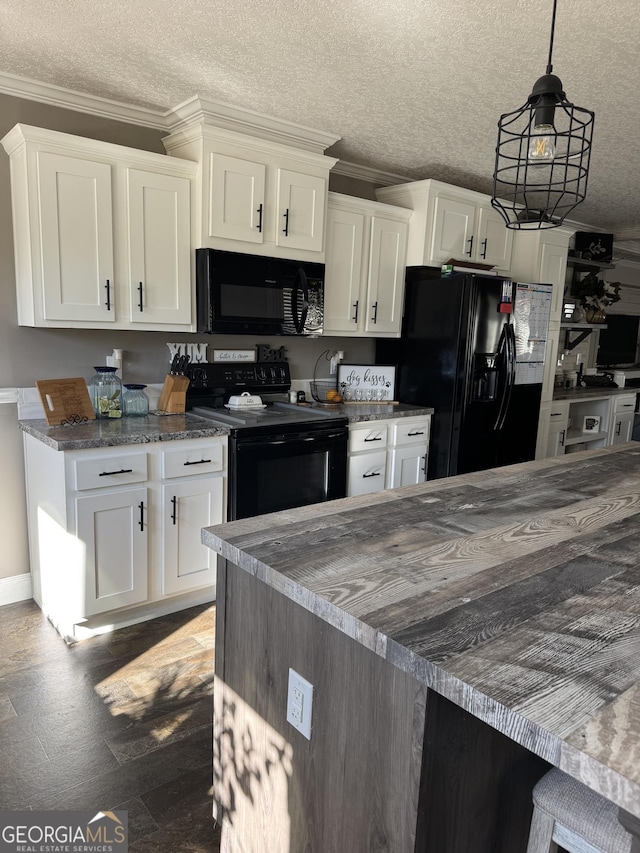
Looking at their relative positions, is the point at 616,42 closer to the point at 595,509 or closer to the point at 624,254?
the point at 595,509

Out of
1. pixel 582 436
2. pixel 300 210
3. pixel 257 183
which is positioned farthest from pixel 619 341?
pixel 257 183

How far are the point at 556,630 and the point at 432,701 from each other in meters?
0.25

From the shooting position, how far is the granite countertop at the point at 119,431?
2.58 metres

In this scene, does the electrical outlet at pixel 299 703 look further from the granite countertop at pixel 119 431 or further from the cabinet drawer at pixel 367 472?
the cabinet drawer at pixel 367 472

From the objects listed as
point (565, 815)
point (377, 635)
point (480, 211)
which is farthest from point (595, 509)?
point (480, 211)

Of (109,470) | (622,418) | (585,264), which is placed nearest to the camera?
(109,470)

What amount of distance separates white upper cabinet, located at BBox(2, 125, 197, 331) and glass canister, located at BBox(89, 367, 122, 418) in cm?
30

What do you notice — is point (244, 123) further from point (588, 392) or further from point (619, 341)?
point (619, 341)

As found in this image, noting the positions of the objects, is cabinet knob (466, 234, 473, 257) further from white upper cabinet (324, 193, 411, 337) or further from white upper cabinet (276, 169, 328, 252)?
white upper cabinet (276, 169, 328, 252)

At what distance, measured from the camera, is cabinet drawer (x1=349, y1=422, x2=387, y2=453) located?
11.7 feet

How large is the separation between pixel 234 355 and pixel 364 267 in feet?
3.41

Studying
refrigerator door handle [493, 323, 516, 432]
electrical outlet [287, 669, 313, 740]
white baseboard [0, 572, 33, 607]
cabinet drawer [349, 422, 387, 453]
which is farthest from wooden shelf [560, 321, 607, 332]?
electrical outlet [287, 669, 313, 740]

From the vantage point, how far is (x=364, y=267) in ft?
12.8

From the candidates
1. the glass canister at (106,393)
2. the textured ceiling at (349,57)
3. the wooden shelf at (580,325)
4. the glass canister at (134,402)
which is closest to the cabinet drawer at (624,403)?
the wooden shelf at (580,325)
